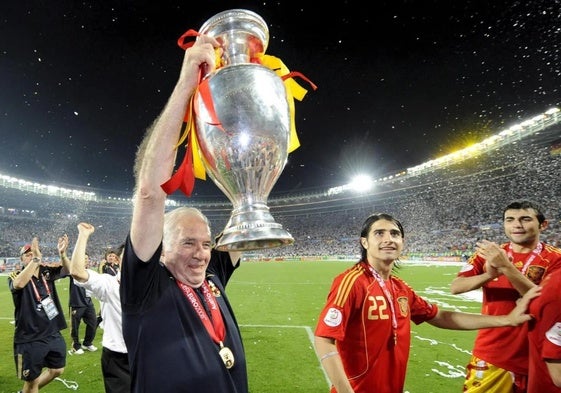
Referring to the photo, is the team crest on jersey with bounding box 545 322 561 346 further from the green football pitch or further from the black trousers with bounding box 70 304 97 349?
the black trousers with bounding box 70 304 97 349

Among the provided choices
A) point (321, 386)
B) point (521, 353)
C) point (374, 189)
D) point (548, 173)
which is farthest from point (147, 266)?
point (374, 189)

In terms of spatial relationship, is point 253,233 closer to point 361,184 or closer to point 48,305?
point 48,305

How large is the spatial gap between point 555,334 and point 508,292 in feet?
3.99

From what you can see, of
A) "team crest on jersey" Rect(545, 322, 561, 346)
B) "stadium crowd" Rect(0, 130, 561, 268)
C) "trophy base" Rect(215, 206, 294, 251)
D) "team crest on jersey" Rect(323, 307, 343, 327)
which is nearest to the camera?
"trophy base" Rect(215, 206, 294, 251)

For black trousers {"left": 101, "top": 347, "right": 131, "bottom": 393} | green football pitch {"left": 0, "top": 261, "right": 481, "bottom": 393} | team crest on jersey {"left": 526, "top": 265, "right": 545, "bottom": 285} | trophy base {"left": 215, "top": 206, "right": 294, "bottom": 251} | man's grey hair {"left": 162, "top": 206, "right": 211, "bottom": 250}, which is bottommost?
green football pitch {"left": 0, "top": 261, "right": 481, "bottom": 393}

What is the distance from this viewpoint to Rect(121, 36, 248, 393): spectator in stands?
4.11 feet

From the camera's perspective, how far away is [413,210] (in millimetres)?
51812

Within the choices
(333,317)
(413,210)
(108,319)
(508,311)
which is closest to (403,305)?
(333,317)

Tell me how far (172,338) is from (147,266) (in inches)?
13.4

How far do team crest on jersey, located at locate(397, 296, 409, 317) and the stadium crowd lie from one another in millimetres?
30964

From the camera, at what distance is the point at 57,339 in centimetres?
551

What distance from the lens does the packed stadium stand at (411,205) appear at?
115ft

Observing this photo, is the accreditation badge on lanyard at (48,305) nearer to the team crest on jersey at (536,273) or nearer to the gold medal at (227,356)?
the gold medal at (227,356)

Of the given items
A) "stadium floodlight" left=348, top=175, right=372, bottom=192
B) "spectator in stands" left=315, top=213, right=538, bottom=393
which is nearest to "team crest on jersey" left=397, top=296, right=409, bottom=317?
"spectator in stands" left=315, top=213, right=538, bottom=393
